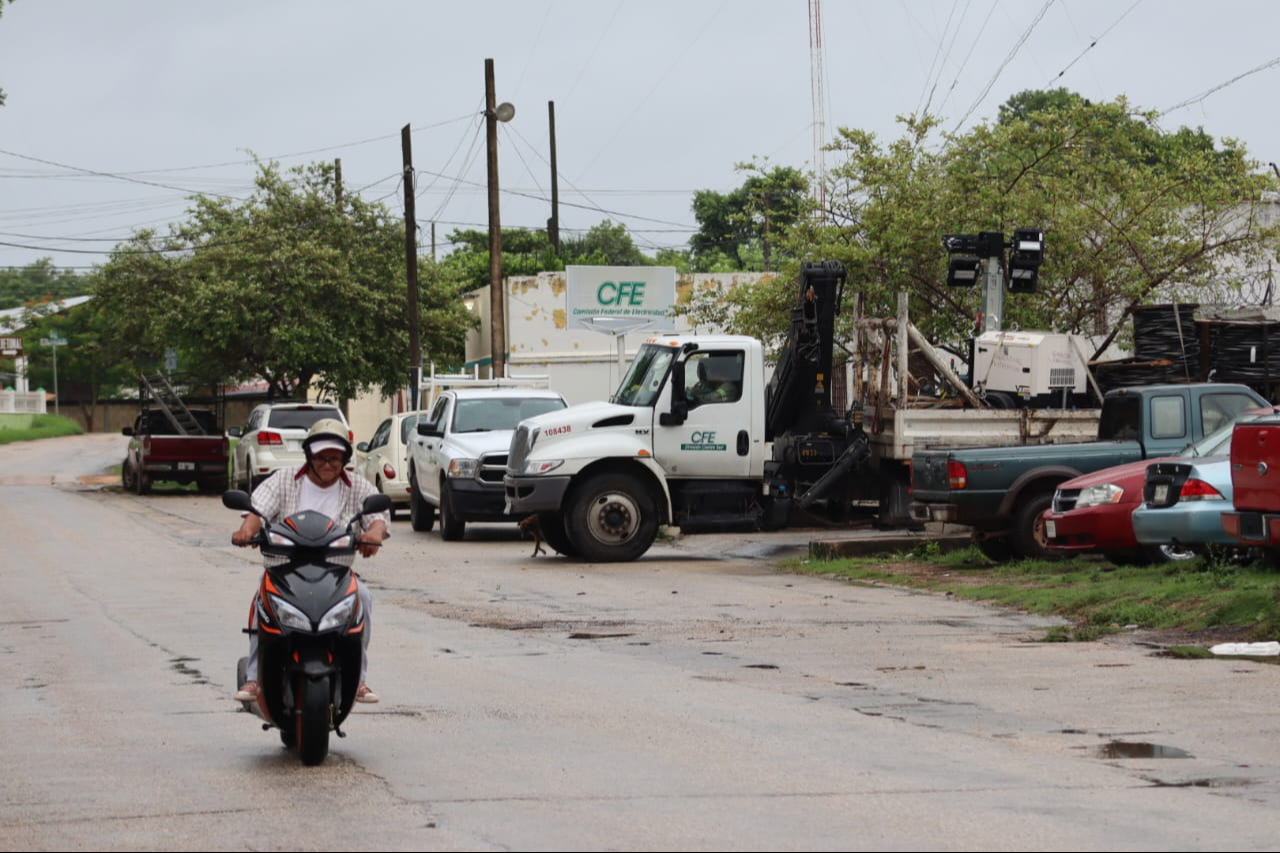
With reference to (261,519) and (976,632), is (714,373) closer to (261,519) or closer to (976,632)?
(976,632)

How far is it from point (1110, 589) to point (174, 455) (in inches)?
1139

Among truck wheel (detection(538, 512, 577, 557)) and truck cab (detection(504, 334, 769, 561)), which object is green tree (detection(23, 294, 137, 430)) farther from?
truck cab (detection(504, 334, 769, 561))

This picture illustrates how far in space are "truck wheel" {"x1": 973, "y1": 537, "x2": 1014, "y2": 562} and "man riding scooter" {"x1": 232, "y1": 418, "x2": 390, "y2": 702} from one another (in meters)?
11.4

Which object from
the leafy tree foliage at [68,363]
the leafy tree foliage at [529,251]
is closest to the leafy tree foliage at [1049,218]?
the leafy tree foliage at [529,251]

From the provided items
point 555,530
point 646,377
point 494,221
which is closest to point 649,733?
point 555,530

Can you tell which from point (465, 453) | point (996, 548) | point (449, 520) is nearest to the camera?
point (996, 548)

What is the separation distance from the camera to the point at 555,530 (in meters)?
21.4

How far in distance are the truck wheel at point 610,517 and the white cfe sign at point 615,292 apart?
20.3 meters

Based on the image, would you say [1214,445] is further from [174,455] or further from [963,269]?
[174,455]

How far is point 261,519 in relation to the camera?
837 centimetres

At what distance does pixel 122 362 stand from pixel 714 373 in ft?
111

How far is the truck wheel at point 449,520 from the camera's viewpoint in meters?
24.3

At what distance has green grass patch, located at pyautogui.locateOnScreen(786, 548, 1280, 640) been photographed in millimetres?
13461

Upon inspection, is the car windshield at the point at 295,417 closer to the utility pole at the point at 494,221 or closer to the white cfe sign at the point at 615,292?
the utility pole at the point at 494,221
